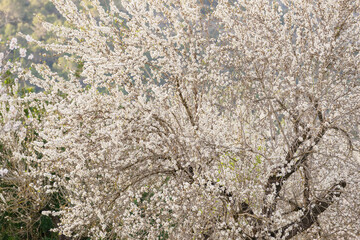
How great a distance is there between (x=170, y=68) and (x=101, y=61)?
3.22 ft

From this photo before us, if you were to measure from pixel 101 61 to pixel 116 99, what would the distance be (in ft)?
1.84

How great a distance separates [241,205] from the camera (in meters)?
5.08

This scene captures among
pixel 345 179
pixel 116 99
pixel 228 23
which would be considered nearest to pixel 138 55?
pixel 116 99

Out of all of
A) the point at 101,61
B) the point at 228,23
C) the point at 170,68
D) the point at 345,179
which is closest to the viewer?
the point at 101,61

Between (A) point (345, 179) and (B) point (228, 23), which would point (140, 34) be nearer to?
(B) point (228, 23)

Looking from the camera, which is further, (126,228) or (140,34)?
(126,228)

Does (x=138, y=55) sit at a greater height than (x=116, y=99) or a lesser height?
greater

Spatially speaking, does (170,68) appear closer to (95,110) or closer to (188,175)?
(95,110)

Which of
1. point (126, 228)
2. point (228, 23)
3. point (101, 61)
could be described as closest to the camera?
point (101, 61)

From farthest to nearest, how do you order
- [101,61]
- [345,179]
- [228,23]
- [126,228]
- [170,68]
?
[126,228] < [228,23] < [345,179] < [170,68] < [101,61]

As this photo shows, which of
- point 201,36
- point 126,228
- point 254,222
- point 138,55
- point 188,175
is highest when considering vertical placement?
point 201,36

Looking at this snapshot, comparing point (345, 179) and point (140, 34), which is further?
point (345, 179)

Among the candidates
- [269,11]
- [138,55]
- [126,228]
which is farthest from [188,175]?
[269,11]

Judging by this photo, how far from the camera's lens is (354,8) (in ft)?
15.5
